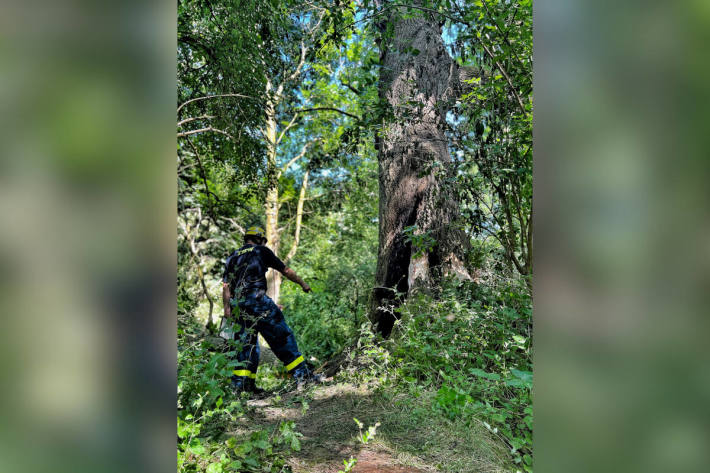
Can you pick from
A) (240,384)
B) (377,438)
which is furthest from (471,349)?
(240,384)

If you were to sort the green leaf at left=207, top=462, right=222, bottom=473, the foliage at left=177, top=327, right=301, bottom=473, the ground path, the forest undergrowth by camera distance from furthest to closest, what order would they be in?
the ground path < the forest undergrowth < the foliage at left=177, top=327, right=301, bottom=473 < the green leaf at left=207, top=462, right=222, bottom=473

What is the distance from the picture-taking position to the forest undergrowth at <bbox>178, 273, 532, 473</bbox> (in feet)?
8.72

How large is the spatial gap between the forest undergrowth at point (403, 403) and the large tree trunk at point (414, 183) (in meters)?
0.50

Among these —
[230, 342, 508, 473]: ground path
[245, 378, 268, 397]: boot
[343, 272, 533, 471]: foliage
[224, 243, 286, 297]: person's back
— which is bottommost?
[245, 378, 268, 397]: boot

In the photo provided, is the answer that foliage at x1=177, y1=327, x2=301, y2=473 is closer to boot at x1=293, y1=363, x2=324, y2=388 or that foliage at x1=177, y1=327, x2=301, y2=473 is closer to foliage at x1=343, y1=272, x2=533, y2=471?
foliage at x1=343, y1=272, x2=533, y2=471

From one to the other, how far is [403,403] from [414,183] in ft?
10.9

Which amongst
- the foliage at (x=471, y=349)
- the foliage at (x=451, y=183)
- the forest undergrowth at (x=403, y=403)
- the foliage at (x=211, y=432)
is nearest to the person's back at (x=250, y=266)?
the foliage at (x=451, y=183)

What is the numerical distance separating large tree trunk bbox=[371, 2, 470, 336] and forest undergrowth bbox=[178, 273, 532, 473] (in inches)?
19.7

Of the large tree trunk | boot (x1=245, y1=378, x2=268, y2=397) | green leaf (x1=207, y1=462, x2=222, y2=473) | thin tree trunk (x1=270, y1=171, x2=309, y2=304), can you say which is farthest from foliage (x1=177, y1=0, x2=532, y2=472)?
thin tree trunk (x1=270, y1=171, x2=309, y2=304)

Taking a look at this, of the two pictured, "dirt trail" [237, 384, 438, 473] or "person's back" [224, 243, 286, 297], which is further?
"person's back" [224, 243, 286, 297]
